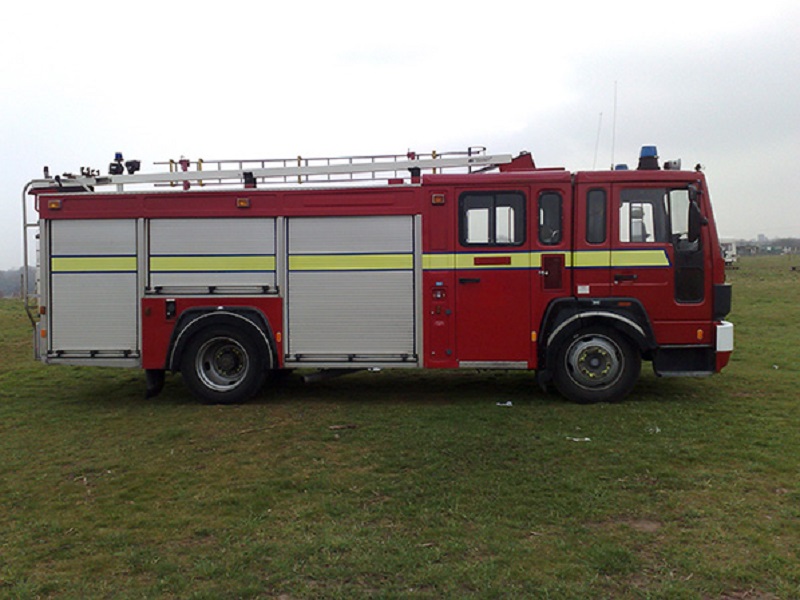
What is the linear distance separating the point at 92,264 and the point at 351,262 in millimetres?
3272

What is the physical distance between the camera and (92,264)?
30.0 feet

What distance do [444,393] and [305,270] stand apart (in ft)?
8.26

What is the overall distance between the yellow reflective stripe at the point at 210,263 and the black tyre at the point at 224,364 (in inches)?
29.6

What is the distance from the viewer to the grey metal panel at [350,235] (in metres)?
8.88

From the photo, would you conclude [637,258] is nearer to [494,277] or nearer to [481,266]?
[494,277]

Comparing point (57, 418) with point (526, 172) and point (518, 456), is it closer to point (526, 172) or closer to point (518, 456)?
point (518, 456)

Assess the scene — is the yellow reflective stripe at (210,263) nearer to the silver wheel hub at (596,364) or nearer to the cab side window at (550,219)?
the cab side window at (550,219)

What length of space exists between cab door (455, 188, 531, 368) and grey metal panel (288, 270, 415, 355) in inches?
26.6

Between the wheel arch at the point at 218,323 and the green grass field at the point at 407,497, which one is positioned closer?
the green grass field at the point at 407,497

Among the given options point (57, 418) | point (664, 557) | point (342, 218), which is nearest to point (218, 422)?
point (57, 418)

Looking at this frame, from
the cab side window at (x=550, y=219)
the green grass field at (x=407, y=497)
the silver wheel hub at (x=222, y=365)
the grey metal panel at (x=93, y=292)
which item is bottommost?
the green grass field at (x=407, y=497)

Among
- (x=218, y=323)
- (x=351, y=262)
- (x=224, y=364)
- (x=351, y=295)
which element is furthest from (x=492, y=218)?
(x=224, y=364)

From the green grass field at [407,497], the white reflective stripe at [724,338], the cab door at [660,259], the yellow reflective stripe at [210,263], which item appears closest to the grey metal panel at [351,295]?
the yellow reflective stripe at [210,263]

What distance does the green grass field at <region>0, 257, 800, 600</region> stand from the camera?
4094 millimetres
